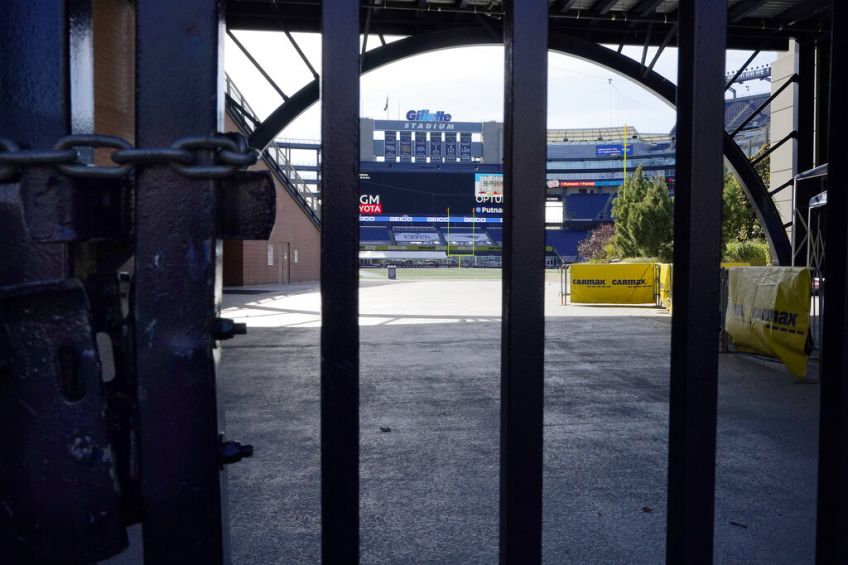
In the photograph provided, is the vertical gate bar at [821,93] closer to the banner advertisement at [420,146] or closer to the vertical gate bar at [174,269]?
the vertical gate bar at [174,269]

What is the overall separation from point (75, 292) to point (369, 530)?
2.51 metres

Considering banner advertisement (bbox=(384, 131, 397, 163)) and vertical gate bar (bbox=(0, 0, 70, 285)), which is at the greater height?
banner advertisement (bbox=(384, 131, 397, 163))

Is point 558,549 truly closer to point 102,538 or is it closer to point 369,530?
point 369,530

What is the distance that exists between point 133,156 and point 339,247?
331 mm

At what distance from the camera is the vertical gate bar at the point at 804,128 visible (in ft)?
42.8

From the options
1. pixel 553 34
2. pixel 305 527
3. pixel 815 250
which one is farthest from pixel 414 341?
pixel 815 250

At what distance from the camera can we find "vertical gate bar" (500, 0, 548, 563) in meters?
1.10

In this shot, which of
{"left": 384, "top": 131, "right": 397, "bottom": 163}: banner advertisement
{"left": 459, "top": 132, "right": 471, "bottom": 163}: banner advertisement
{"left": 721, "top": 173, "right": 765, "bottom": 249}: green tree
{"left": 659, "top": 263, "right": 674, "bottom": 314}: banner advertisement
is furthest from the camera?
{"left": 384, "top": 131, "right": 397, "bottom": 163}: banner advertisement

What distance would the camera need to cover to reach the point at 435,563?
2783 mm

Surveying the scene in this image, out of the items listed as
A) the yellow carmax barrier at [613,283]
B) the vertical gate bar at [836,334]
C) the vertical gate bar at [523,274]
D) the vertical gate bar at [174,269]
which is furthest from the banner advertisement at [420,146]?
the vertical gate bar at [174,269]

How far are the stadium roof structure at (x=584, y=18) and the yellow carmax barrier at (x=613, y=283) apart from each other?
8097 mm

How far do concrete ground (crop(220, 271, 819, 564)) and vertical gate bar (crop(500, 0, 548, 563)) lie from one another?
517mm

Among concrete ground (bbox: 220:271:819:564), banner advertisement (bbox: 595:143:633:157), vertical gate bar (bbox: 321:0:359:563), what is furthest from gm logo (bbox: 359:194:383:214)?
vertical gate bar (bbox: 321:0:359:563)

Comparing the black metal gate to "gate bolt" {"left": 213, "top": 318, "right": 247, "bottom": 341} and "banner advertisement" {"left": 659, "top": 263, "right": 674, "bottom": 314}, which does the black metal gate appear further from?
"banner advertisement" {"left": 659, "top": 263, "right": 674, "bottom": 314}
